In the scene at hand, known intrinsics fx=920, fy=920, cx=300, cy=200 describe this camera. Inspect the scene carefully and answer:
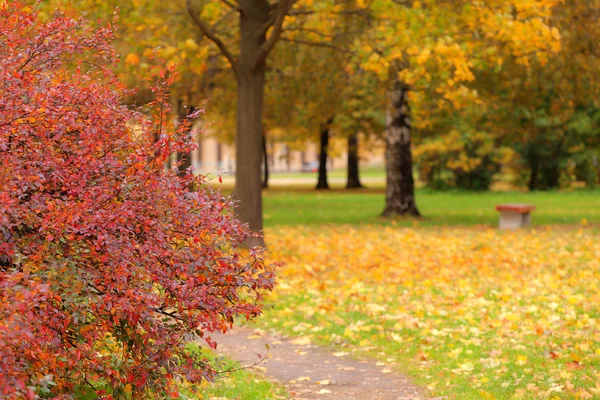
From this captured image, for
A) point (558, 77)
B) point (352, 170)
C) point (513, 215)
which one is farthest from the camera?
point (352, 170)

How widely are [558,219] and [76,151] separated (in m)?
20.6

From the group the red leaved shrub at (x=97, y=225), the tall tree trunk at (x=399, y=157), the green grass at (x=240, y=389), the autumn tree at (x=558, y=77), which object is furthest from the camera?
the tall tree trunk at (x=399, y=157)

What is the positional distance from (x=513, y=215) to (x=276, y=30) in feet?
28.3

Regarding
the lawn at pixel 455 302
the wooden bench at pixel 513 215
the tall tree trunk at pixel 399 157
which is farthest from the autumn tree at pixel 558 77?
the lawn at pixel 455 302

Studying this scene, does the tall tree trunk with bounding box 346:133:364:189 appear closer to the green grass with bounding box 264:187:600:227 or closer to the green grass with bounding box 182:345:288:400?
the green grass with bounding box 264:187:600:227

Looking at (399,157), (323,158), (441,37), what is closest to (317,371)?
(441,37)

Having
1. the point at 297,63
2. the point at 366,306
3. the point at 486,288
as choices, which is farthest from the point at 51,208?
the point at 297,63

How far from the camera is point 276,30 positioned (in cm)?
1423

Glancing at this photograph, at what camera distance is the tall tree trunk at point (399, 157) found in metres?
22.9

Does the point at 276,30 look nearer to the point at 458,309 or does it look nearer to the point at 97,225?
the point at 458,309

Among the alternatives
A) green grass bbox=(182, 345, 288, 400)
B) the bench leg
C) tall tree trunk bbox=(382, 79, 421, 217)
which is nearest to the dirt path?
green grass bbox=(182, 345, 288, 400)

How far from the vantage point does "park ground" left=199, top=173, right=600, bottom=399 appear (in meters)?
7.26

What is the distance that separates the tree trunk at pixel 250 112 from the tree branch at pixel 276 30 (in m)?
0.09

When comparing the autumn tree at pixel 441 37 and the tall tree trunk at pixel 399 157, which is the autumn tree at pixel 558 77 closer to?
the autumn tree at pixel 441 37
